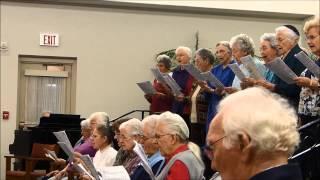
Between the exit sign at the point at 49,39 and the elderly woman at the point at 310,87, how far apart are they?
636cm

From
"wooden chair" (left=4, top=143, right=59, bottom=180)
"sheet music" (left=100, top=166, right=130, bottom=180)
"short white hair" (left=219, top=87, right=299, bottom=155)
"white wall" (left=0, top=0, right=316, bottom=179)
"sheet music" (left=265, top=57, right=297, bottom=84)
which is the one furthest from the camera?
"white wall" (left=0, top=0, right=316, bottom=179)

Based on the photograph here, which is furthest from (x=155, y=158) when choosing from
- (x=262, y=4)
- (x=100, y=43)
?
(x=262, y=4)

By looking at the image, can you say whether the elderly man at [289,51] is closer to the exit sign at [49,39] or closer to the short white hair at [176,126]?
the short white hair at [176,126]

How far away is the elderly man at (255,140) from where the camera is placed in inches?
54.1

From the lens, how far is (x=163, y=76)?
5223mm

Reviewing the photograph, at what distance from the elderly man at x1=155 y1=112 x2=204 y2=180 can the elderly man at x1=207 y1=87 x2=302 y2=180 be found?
1693mm

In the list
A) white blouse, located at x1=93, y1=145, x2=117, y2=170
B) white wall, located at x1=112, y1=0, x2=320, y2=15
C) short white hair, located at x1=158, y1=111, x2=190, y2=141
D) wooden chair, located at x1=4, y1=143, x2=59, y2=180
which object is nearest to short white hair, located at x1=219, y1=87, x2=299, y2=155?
short white hair, located at x1=158, y1=111, x2=190, y2=141

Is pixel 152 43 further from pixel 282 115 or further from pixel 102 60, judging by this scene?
pixel 282 115

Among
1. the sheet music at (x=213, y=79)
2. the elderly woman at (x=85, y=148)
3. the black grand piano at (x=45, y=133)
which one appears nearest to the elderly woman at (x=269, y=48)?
the sheet music at (x=213, y=79)

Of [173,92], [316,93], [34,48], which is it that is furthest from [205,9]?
[316,93]

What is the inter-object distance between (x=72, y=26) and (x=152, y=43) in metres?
1.42

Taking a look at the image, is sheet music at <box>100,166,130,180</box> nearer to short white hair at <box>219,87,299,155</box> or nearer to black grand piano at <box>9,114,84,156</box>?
short white hair at <box>219,87,299,155</box>

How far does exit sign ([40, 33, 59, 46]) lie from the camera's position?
30.4ft

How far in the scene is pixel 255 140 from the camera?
1.37 meters
